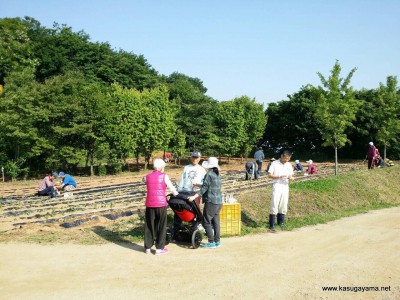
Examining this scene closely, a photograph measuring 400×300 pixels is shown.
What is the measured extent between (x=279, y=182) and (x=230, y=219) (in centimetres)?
156

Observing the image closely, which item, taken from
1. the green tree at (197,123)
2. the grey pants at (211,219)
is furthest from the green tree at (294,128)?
the grey pants at (211,219)

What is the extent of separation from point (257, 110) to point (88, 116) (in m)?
18.2

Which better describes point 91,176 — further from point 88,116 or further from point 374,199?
point 374,199

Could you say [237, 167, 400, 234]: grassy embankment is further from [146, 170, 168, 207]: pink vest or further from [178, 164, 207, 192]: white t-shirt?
[146, 170, 168, 207]: pink vest

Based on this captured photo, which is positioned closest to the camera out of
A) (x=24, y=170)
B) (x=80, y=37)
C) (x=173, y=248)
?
(x=173, y=248)

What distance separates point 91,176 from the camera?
83.5ft

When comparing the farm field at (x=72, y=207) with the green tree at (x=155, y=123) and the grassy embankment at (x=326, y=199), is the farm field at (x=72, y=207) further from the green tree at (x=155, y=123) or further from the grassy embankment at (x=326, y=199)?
the green tree at (x=155, y=123)

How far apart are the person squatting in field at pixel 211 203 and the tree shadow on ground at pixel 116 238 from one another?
1.37 m

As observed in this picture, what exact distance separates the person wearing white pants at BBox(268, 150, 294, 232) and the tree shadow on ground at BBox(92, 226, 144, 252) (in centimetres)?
335

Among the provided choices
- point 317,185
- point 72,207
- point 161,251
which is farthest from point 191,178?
point 317,185

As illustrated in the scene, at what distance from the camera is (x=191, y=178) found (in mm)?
7977

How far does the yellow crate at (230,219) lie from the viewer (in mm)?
8523

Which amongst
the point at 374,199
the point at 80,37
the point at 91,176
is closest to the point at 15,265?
the point at 374,199

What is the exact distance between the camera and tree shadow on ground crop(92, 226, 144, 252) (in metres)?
7.55
